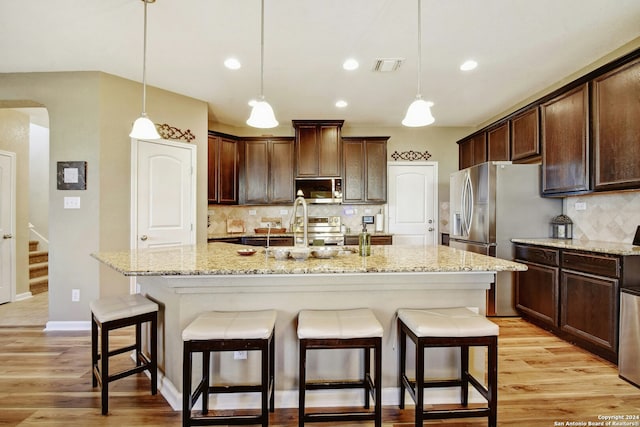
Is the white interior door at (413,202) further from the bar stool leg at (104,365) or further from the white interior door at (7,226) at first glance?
the white interior door at (7,226)

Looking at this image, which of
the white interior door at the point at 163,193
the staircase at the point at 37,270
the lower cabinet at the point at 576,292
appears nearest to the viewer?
the lower cabinet at the point at 576,292

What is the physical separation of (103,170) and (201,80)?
141 centimetres

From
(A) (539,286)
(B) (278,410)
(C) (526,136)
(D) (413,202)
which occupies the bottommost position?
(B) (278,410)

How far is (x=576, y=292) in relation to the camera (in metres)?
2.75

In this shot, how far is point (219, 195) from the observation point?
15.3ft

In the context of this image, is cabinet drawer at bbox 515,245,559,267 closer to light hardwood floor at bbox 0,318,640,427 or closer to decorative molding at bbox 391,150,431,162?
light hardwood floor at bbox 0,318,640,427

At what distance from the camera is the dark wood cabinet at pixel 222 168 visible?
457cm

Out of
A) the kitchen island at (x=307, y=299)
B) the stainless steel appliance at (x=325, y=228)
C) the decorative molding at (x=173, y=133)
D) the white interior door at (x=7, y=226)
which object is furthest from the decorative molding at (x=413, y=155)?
the white interior door at (x=7, y=226)

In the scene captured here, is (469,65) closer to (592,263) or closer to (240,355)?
(592,263)

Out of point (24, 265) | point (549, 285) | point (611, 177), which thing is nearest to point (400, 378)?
point (549, 285)

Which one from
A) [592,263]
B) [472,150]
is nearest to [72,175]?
[592,263]

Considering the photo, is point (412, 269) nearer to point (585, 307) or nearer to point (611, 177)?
point (585, 307)

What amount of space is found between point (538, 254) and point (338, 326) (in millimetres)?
2687

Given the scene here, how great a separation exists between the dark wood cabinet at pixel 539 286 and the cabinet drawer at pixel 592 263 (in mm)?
131
